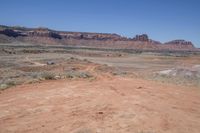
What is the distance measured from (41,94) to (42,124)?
4.79 meters

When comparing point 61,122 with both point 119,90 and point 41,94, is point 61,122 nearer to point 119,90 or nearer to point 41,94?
point 41,94

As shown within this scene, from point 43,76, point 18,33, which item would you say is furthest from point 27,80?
point 18,33

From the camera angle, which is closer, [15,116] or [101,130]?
[101,130]

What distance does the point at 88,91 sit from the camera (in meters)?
15.0

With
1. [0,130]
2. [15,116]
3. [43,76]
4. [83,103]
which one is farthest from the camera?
[43,76]

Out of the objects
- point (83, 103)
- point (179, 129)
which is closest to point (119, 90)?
point (83, 103)

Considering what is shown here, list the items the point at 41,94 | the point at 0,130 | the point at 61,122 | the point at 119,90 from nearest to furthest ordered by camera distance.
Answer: the point at 0,130, the point at 61,122, the point at 41,94, the point at 119,90

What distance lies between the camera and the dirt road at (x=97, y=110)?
928 centimetres

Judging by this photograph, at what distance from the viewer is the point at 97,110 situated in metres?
11.2

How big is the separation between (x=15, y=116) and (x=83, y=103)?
9.87ft

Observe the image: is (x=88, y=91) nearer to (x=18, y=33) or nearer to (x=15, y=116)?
(x=15, y=116)

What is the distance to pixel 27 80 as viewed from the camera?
731 inches

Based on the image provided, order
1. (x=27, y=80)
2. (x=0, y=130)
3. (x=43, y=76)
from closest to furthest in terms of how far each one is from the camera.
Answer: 1. (x=0, y=130)
2. (x=27, y=80)
3. (x=43, y=76)

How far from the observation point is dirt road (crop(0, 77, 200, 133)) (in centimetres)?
928
